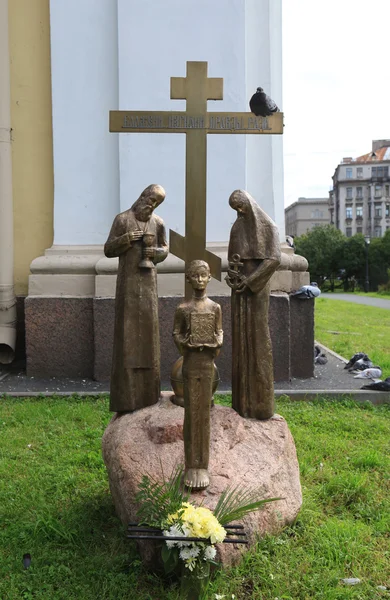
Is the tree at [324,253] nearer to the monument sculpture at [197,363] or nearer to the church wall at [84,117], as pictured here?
the church wall at [84,117]

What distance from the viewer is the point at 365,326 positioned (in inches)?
508

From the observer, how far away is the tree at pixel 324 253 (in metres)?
47.9

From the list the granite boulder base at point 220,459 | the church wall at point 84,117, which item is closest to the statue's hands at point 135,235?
the granite boulder base at point 220,459

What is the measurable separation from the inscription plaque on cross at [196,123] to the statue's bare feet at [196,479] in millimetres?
1312

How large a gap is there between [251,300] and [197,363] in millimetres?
804

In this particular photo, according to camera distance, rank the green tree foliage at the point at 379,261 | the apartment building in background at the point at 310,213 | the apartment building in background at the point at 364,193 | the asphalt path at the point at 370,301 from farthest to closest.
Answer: the apartment building in background at the point at 310,213 → the apartment building in background at the point at 364,193 → the green tree foliage at the point at 379,261 → the asphalt path at the point at 370,301

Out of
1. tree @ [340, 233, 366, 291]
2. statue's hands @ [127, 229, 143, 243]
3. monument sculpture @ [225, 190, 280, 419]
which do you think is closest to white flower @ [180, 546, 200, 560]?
monument sculpture @ [225, 190, 280, 419]

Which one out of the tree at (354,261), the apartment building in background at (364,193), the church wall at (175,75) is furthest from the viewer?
the apartment building in background at (364,193)

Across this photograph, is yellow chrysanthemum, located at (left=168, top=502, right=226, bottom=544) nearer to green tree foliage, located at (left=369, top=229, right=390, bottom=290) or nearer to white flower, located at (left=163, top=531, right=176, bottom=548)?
white flower, located at (left=163, top=531, right=176, bottom=548)

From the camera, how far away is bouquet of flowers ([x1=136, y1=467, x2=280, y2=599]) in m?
2.62

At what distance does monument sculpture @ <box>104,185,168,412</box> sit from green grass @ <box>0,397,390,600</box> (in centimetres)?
75

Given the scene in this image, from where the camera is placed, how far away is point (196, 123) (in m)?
3.86

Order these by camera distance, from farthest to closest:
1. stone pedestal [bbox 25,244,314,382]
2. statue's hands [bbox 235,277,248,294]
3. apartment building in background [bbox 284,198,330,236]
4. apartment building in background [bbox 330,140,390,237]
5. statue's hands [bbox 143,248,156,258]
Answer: apartment building in background [bbox 284,198,330,236] < apartment building in background [bbox 330,140,390,237] < stone pedestal [bbox 25,244,314,382] < statue's hands [bbox 143,248,156,258] < statue's hands [bbox 235,277,248,294]

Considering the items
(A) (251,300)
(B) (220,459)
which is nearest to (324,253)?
(A) (251,300)
